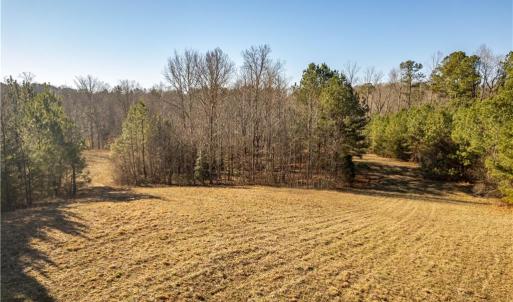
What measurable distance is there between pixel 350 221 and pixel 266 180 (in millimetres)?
13494

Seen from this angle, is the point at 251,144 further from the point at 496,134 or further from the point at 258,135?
the point at 496,134

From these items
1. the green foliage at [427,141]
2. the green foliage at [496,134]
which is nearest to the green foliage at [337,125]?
the green foliage at [427,141]

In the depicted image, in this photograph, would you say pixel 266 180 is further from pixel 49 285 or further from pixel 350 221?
pixel 49 285

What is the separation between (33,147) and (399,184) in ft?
103

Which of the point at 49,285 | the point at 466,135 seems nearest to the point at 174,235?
the point at 49,285

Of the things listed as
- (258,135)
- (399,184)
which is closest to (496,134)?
(399,184)

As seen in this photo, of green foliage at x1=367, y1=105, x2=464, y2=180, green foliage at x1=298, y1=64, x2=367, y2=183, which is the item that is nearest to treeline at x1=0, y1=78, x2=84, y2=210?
green foliage at x1=298, y1=64, x2=367, y2=183

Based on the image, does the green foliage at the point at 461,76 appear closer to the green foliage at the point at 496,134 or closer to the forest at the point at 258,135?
the forest at the point at 258,135

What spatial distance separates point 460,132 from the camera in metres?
24.5

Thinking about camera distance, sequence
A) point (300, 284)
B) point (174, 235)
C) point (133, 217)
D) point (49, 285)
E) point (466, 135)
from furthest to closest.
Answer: point (466, 135) → point (133, 217) → point (174, 235) → point (300, 284) → point (49, 285)

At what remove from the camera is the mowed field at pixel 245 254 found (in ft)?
23.3

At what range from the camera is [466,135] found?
905 inches

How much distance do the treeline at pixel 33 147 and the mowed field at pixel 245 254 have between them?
4348 mm

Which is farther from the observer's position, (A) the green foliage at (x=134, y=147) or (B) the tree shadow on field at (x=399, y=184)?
(B) the tree shadow on field at (x=399, y=184)
